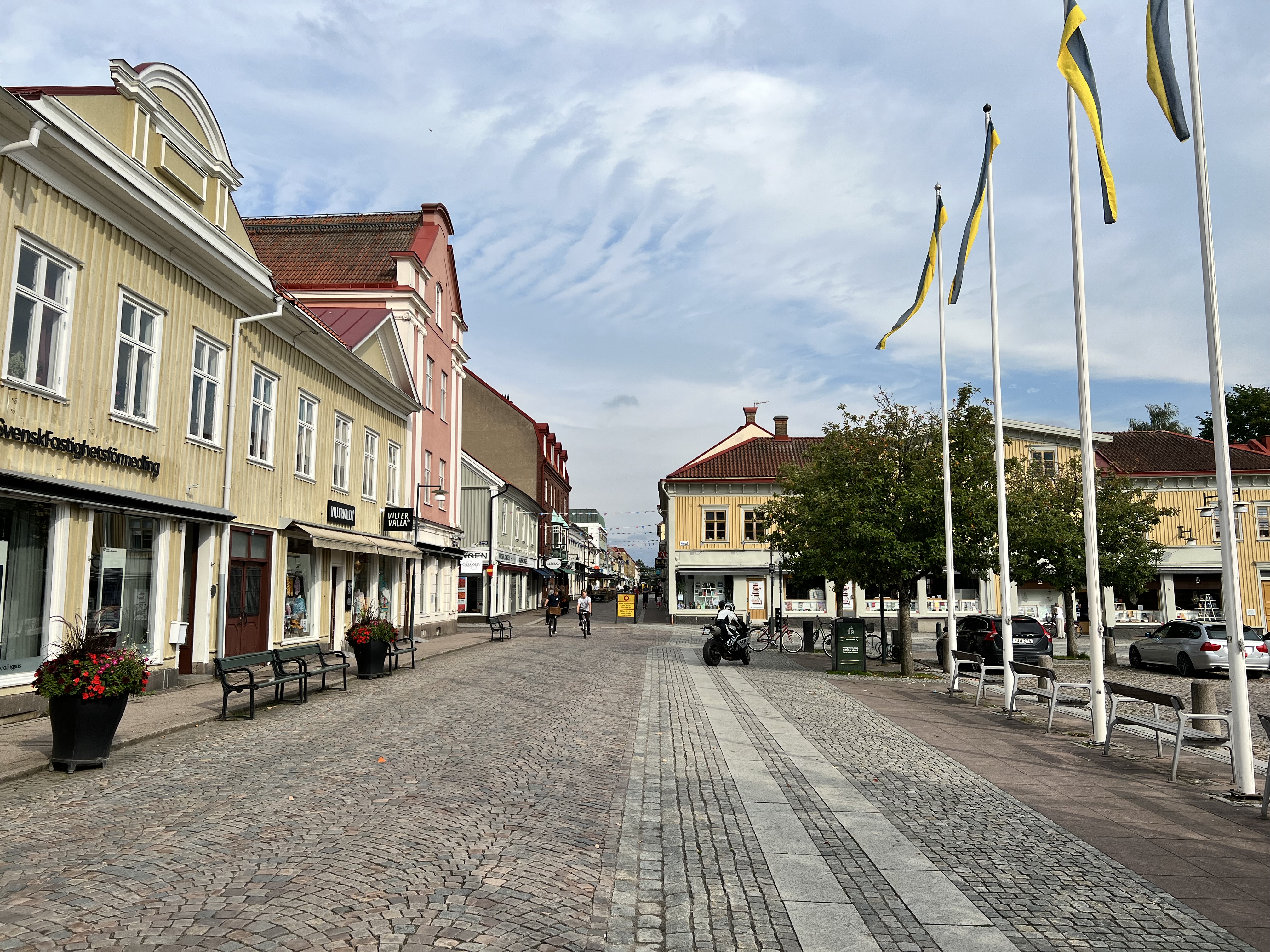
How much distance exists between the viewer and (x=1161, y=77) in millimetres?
9070

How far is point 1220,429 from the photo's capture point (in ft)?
28.5

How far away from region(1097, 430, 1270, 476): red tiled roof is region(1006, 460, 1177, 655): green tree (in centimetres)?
1373

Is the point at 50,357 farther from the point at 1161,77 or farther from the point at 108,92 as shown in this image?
the point at 1161,77

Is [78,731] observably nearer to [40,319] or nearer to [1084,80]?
[40,319]

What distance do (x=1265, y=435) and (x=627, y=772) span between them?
55.5 metres

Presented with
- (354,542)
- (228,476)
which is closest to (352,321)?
(354,542)

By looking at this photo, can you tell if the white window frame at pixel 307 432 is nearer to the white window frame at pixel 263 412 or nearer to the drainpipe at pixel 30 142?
the white window frame at pixel 263 412

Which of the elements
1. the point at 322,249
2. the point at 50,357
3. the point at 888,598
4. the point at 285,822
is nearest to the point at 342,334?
the point at 322,249

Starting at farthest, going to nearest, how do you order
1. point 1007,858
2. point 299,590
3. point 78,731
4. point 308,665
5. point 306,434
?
point 306,434, point 299,590, point 308,665, point 78,731, point 1007,858

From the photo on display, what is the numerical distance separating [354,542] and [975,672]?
14125 millimetres

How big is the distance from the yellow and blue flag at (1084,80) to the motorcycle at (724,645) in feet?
46.1

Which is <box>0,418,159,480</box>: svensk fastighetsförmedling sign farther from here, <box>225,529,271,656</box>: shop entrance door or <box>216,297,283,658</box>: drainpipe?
<box>225,529,271,656</box>: shop entrance door

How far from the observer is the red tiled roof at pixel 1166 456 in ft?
144

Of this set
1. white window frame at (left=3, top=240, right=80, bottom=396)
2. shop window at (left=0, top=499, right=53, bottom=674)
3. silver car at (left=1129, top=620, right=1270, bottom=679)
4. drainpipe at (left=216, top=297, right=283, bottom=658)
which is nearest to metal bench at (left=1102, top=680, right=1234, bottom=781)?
silver car at (left=1129, top=620, right=1270, bottom=679)
